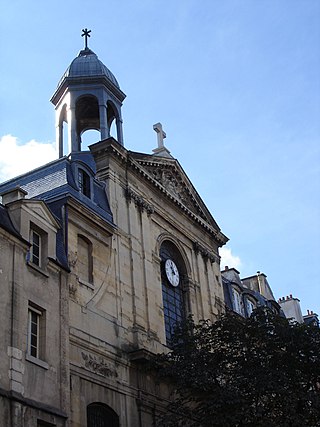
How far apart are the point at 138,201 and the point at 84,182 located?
273cm

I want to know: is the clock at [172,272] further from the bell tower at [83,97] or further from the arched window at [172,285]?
the bell tower at [83,97]

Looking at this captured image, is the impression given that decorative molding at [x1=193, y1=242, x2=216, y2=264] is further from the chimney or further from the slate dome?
the chimney

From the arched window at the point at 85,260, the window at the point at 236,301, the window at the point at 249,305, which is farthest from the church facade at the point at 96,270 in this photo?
the window at the point at 249,305

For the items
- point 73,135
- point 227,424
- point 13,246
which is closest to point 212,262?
point 73,135

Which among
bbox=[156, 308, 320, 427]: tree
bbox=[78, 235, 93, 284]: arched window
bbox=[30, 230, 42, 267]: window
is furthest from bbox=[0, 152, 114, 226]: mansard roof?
bbox=[156, 308, 320, 427]: tree

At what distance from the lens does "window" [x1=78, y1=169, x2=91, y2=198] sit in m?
24.1

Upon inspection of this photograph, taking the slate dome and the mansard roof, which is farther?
the slate dome

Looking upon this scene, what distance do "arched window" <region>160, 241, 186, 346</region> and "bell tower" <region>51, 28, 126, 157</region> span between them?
15.0 feet

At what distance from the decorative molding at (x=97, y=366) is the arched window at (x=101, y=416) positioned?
2.84 feet

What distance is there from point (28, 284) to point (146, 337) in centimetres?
594

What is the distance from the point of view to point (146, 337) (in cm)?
2377

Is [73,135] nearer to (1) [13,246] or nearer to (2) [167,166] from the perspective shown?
(2) [167,166]

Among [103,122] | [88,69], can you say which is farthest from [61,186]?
[88,69]

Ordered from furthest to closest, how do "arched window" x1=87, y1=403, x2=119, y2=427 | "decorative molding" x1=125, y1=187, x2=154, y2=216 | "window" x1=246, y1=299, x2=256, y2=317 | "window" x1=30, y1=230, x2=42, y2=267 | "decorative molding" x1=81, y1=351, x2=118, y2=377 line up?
"window" x1=246, y1=299, x2=256, y2=317, "decorative molding" x1=125, y1=187, x2=154, y2=216, "decorative molding" x1=81, y1=351, x2=118, y2=377, "arched window" x1=87, y1=403, x2=119, y2=427, "window" x1=30, y1=230, x2=42, y2=267
